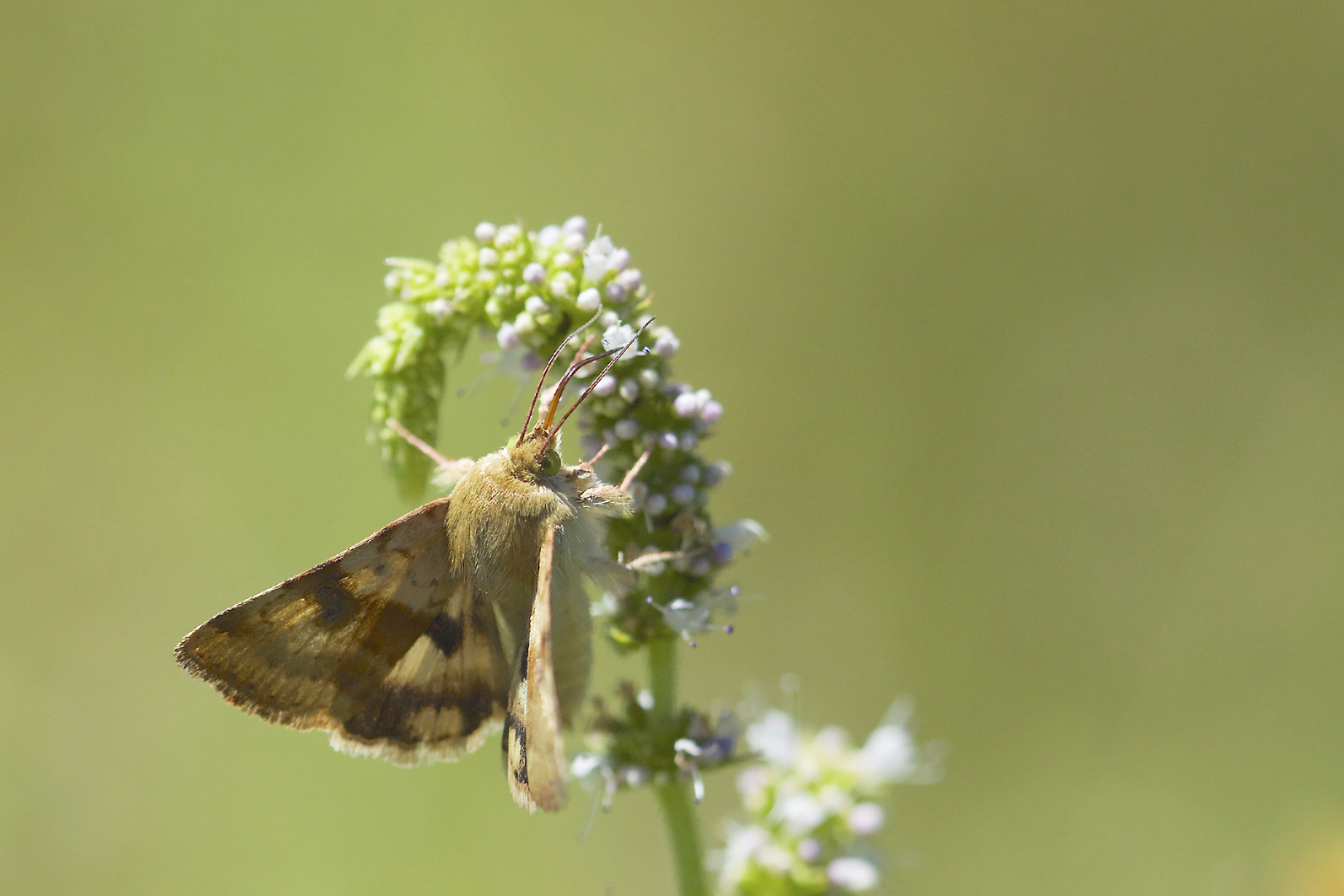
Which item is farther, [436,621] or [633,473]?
[436,621]

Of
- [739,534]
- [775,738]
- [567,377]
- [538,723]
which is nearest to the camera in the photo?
[538,723]

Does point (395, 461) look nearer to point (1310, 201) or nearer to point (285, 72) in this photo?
point (285, 72)

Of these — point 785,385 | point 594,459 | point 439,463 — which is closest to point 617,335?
point 594,459

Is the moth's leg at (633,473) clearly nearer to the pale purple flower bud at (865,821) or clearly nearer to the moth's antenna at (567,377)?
the moth's antenna at (567,377)

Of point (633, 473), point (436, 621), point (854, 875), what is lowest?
point (854, 875)

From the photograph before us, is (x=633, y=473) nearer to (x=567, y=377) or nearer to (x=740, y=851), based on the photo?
(x=567, y=377)

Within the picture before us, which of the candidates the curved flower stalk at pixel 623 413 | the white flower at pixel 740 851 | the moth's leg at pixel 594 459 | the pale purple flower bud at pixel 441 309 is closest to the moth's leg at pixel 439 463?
the curved flower stalk at pixel 623 413
